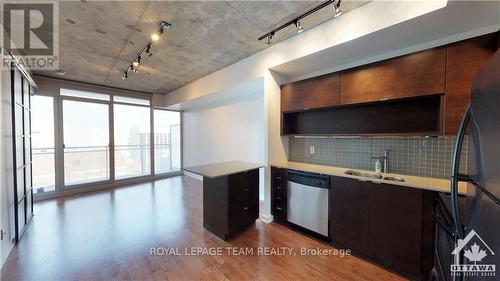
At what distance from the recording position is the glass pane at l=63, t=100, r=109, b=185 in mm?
4652

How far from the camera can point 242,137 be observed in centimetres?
459

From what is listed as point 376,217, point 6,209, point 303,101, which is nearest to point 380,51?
point 303,101

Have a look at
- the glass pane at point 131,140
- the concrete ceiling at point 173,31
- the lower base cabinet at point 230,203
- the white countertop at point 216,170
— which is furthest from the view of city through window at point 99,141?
the lower base cabinet at point 230,203

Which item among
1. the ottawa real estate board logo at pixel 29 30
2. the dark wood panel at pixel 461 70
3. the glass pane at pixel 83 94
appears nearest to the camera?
the dark wood panel at pixel 461 70

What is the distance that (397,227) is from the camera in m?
1.93

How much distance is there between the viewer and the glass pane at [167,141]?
6.28 meters

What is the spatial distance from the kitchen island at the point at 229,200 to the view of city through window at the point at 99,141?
401 cm

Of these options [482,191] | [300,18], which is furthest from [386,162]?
[300,18]

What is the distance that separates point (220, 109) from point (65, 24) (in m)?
3.25

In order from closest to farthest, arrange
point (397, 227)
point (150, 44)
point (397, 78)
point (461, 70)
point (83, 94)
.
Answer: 1. point (461, 70)
2. point (397, 227)
3. point (397, 78)
4. point (150, 44)
5. point (83, 94)

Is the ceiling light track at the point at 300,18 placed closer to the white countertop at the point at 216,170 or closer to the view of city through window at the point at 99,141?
the white countertop at the point at 216,170

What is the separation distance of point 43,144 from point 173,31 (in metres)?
4.33

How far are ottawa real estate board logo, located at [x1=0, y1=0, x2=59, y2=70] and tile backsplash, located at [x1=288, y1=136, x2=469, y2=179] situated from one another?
364cm

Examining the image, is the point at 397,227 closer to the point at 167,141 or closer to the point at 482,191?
the point at 482,191
